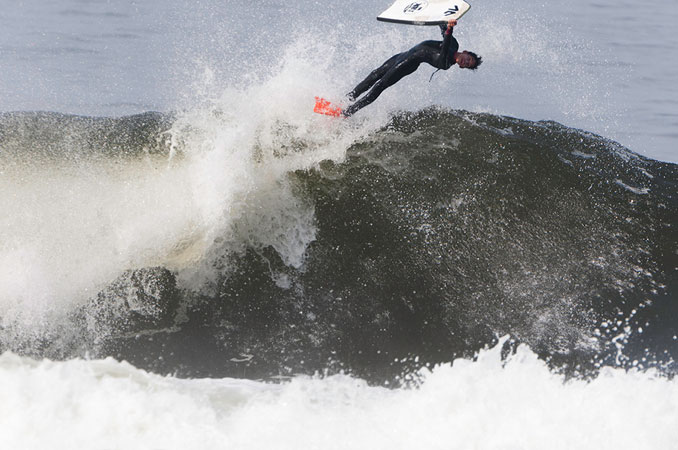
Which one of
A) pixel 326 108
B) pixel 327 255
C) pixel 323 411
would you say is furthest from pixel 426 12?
pixel 323 411

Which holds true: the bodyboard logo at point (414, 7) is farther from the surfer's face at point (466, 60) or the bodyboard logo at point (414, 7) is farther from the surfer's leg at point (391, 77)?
the surfer's face at point (466, 60)

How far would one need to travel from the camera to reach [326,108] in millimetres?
7152

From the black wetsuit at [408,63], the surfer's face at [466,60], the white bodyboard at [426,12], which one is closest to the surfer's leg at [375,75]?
the black wetsuit at [408,63]

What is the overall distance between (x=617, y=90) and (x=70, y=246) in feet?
45.2

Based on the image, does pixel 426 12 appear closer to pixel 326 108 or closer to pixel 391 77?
pixel 391 77

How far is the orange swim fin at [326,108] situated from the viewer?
7.13m

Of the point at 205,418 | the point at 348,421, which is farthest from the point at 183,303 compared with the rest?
the point at 348,421

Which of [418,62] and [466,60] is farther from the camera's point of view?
[418,62]

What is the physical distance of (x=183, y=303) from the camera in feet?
18.4

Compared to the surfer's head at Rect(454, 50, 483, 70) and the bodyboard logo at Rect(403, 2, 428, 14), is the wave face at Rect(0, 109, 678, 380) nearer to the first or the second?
the surfer's head at Rect(454, 50, 483, 70)

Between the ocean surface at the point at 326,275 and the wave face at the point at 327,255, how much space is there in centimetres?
2

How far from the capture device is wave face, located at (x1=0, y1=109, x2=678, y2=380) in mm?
5422

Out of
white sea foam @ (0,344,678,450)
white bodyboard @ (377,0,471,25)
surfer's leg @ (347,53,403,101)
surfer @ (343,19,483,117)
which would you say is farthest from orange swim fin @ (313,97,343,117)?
white sea foam @ (0,344,678,450)

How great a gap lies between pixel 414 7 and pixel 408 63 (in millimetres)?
490
